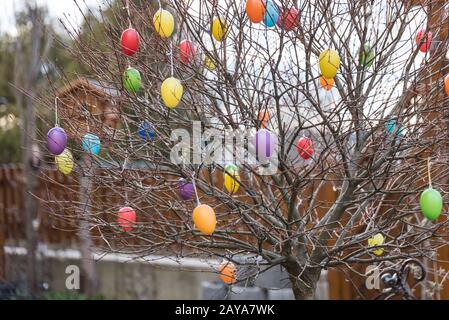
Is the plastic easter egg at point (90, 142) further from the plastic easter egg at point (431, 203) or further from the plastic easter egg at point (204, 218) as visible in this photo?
the plastic easter egg at point (431, 203)

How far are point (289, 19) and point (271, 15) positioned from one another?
0.10 m

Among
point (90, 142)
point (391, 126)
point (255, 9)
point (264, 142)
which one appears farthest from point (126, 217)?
point (391, 126)

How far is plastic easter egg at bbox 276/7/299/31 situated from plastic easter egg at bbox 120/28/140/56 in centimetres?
80

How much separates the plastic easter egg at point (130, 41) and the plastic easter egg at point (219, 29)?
0.43 m

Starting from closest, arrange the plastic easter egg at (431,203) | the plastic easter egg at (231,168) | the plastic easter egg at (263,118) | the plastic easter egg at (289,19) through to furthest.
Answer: the plastic easter egg at (431,203) → the plastic easter egg at (289,19) → the plastic easter egg at (263,118) → the plastic easter egg at (231,168)

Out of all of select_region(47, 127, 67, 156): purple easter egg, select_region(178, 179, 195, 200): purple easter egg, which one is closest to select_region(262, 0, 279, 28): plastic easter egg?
select_region(178, 179, 195, 200): purple easter egg

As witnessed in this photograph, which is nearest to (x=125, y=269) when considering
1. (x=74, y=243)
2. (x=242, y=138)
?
(x=74, y=243)

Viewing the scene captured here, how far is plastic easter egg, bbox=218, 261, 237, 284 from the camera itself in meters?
3.82

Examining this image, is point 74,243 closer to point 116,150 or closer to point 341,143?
point 116,150

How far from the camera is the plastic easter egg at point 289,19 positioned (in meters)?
3.40

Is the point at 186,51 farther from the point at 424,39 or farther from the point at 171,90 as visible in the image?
the point at 424,39

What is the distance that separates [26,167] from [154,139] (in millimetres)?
4390

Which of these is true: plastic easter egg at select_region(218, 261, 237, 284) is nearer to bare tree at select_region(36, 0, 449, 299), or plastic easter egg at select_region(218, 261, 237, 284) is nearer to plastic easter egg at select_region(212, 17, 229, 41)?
bare tree at select_region(36, 0, 449, 299)

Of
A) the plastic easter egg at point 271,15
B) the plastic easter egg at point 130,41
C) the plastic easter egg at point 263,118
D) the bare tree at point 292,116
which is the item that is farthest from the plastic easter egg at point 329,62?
the plastic easter egg at point 130,41
